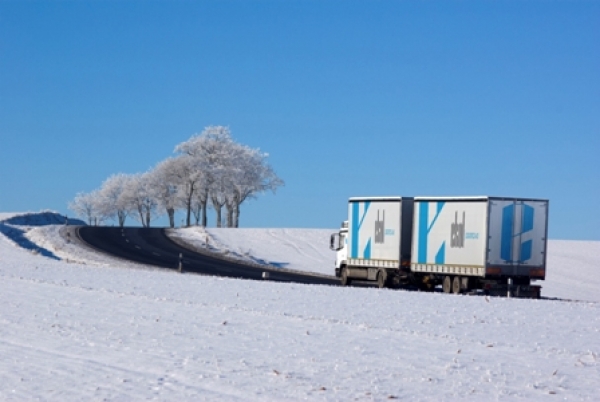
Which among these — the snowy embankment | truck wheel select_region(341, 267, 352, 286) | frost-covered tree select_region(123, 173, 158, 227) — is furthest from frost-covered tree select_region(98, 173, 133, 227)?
truck wheel select_region(341, 267, 352, 286)

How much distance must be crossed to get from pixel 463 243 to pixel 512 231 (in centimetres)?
180

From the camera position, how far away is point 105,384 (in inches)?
470

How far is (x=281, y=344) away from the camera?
16.2m

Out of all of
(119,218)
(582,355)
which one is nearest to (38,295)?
(582,355)

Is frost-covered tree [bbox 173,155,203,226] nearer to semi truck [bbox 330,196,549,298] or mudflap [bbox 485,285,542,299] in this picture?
semi truck [bbox 330,196,549,298]

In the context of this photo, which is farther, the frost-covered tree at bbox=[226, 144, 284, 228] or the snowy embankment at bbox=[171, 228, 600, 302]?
the frost-covered tree at bbox=[226, 144, 284, 228]

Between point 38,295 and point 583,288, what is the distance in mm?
37802

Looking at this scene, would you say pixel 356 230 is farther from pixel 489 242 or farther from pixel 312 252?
pixel 312 252

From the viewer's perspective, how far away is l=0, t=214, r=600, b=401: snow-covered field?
1206 centimetres

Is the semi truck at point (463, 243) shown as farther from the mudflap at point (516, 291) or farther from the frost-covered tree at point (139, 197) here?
the frost-covered tree at point (139, 197)

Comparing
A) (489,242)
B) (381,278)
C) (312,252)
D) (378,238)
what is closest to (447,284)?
(489,242)

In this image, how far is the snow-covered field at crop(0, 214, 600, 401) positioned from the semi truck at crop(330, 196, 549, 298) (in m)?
4.79

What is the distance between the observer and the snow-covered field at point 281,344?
39.6 feet

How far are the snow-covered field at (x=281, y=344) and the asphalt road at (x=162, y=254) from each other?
59.0 feet
